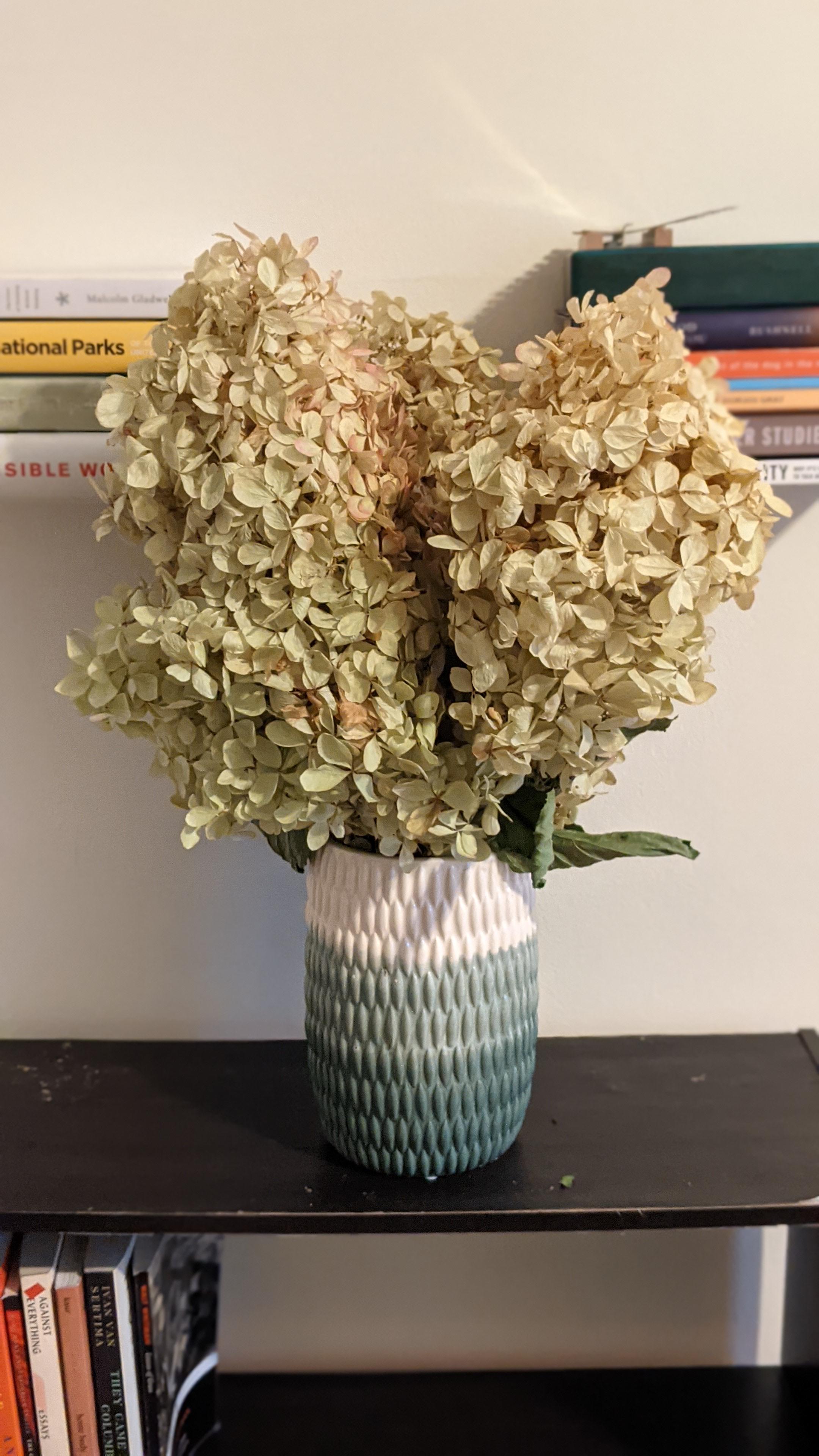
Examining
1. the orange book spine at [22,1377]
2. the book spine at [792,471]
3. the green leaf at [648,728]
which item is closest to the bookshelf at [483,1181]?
the orange book spine at [22,1377]

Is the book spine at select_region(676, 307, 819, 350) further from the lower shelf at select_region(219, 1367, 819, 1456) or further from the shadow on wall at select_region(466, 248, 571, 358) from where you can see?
the lower shelf at select_region(219, 1367, 819, 1456)

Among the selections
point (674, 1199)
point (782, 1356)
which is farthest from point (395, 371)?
point (782, 1356)

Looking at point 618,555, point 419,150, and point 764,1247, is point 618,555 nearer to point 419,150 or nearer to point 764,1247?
point 419,150

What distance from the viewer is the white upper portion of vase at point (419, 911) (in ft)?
2.37

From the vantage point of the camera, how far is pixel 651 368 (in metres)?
0.58

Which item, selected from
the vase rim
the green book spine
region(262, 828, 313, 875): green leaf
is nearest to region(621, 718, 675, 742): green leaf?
the vase rim

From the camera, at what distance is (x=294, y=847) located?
0.78 meters

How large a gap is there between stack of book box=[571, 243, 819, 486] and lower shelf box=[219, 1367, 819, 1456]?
84cm

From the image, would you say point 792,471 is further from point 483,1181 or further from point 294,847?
point 483,1181

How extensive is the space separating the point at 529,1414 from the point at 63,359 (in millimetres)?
1026

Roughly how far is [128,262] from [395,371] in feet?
1.08

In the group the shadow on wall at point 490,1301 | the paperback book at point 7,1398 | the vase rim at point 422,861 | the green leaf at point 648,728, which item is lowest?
the shadow on wall at point 490,1301

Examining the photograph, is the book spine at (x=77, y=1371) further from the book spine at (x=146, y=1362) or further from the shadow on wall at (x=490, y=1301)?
the shadow on wall at (x=490, y=1301)

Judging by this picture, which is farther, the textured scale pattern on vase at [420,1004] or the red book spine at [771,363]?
the red book spine at [771,363]
